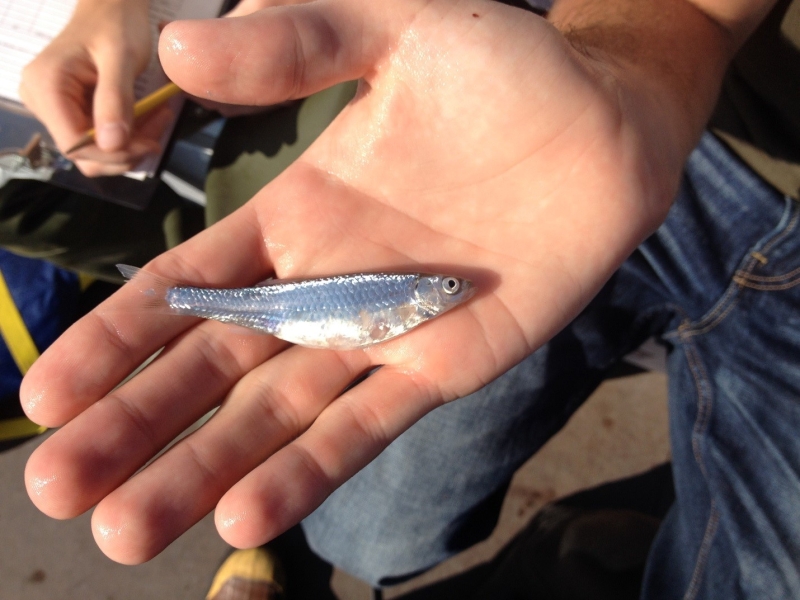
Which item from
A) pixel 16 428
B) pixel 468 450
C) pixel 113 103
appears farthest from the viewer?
pixel 468 450

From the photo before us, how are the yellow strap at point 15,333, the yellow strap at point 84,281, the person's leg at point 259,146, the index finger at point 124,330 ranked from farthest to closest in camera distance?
the yellow strap at point 84,281 < the person's leg at point 259,146 < the yellow strap at point 15,333 < the index finger at point 124,330

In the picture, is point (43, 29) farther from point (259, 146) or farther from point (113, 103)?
point (259, 146)

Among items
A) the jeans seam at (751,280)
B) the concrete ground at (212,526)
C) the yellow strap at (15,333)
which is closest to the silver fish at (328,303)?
the yellow strap at (15,333)

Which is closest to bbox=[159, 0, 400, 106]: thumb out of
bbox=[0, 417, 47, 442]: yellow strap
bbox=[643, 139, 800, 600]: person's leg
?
bbox=[643, 139, 800, 600]: person's leg

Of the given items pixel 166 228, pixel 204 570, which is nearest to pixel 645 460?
pixel 204 570

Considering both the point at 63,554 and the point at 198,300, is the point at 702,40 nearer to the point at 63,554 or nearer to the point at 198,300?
the point at 198,300

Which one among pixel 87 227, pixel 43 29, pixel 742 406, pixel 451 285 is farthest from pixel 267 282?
pixel 742 406

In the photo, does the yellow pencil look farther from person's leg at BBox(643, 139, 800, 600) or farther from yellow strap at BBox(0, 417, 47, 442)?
person's leg at BBox(643, 139, 800, 600)

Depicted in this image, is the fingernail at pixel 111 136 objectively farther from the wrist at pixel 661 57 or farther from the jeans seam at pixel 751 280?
the jeans seam at pixel 751 280
